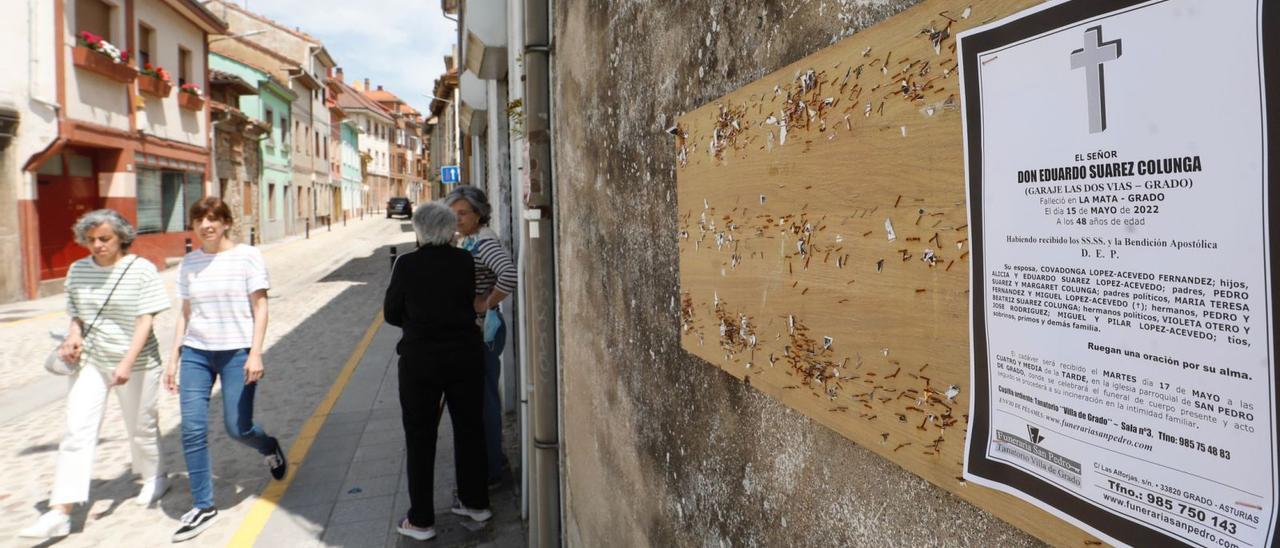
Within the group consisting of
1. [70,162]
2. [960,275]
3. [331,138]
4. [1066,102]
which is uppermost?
[331,138]

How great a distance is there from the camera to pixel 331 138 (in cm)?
4462

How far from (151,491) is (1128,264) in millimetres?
5319

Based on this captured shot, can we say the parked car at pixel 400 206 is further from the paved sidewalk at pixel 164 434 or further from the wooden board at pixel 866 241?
the wooden board at pixel 866 241

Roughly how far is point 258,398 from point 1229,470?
7.66 meters

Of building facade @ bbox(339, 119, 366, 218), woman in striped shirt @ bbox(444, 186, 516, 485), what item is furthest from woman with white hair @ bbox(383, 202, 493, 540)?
building facade @ bbox(339, 119, 366, 218)

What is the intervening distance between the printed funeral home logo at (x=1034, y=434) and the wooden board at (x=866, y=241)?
0.07 meters

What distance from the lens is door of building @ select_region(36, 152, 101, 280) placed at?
47.3 feet

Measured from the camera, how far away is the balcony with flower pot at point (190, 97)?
1964cm

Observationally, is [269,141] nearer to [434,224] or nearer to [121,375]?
[121,375]

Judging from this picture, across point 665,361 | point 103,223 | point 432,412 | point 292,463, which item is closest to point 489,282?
point 432,412

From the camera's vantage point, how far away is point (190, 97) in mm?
19828

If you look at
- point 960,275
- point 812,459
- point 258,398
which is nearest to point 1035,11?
point 960,275

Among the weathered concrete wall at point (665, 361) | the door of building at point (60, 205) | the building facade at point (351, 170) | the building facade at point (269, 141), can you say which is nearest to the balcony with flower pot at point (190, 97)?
the door of building at point (60, 205)

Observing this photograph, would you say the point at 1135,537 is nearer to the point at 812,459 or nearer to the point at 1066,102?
the point at 1066,102
